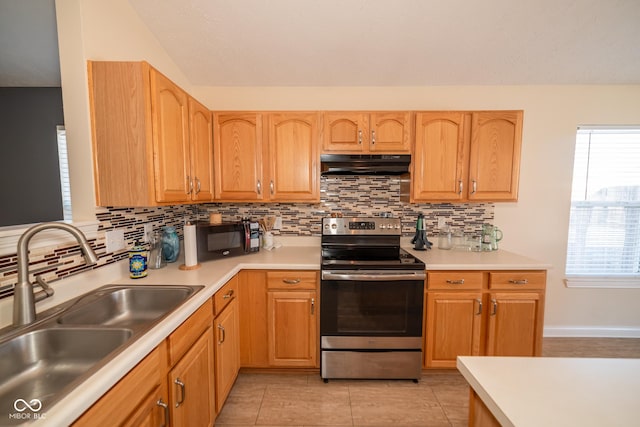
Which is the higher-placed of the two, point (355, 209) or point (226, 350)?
point (355, 209)

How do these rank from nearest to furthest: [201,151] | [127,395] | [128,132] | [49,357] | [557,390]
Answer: [557,390], [127,395], [49,357], [128,132], [201,151]

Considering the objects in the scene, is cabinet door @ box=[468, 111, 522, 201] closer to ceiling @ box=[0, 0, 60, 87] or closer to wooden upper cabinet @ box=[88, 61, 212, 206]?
wooden upper cabinet @ box=[88, 61, 212, 206]

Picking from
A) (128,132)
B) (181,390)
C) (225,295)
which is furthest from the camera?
(225,295)

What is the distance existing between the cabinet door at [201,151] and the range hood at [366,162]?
0.93 m

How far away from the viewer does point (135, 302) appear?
135cm

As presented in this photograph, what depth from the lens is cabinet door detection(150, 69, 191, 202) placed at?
1377 millimetres

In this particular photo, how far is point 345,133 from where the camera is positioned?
2131 millimetres

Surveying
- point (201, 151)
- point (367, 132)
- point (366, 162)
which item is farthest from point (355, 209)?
point (201, 151)

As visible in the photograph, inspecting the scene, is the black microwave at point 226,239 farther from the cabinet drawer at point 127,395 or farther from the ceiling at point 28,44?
the ceiling at point 28,44

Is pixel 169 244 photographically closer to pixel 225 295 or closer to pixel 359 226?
pixel 225 295

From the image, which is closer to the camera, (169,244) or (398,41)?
(169,244)

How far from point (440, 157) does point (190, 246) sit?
2.04m

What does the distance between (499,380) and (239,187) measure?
201cm

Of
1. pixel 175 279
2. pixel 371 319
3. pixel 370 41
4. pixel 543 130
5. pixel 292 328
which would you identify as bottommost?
pixel 292 328
